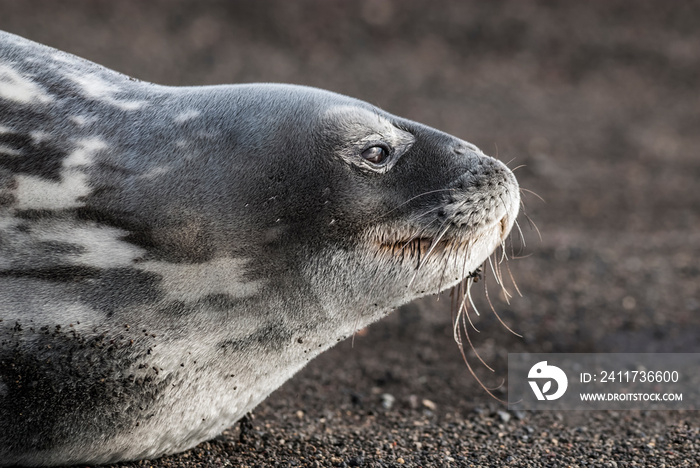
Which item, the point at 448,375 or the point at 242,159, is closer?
the point at 242,159

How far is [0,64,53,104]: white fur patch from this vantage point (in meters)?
3.87

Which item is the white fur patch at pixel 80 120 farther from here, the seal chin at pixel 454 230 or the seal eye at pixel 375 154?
the seal chin at pixel 454 230

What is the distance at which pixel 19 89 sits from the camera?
3.90 m

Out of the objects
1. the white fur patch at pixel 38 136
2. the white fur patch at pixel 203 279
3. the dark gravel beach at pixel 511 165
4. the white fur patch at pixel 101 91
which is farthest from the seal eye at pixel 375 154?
the white fur patch at pixel 38 136

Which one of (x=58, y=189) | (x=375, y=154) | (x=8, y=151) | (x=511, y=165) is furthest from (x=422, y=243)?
(x=511, y=165)

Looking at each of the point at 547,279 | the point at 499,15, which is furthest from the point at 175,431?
the point at 499,15

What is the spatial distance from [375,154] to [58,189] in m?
1.52

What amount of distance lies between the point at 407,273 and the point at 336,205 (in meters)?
0.53

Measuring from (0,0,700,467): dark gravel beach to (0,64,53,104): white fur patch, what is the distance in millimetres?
1921

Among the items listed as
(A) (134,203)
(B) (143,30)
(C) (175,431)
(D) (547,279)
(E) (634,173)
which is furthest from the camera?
(B) (143,30)

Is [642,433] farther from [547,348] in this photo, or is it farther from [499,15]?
[499,15]

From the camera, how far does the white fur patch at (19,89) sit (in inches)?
152

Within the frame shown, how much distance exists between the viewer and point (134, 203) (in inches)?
148

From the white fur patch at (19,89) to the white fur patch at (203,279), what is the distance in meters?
0.96
